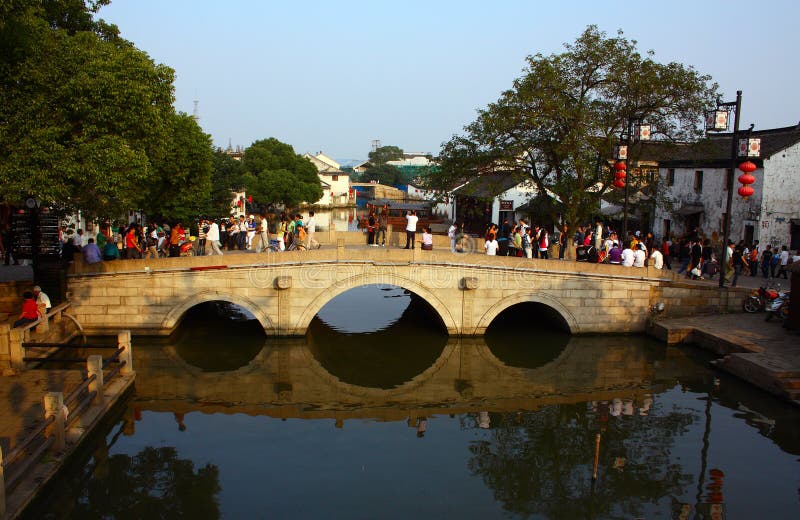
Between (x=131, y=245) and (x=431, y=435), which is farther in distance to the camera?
(x=131, y=245)

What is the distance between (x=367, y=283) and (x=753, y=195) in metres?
18.5

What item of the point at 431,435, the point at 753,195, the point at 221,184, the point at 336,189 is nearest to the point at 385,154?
the point at 336,189

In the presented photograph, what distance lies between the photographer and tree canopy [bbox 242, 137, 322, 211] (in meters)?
58.8

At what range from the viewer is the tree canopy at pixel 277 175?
5884 cm

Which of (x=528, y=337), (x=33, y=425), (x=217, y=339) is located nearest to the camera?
(x=33, y=425)

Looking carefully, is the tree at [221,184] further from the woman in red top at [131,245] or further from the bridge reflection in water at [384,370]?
the bridge reflection in water at [384,370]

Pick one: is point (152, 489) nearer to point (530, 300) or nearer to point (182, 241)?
point (182, 241)

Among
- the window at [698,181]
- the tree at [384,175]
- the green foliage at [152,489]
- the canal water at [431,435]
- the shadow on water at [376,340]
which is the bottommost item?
the green foliage at [152,489]

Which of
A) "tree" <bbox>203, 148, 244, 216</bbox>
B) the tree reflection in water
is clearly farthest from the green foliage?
"tree" <bbox>203, 148, 244, 216</bbox>

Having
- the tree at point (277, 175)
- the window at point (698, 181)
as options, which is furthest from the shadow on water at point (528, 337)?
the tree at point (277, 175)

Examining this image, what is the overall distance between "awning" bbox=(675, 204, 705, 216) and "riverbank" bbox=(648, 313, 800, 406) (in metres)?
11.6

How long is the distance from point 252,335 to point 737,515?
1580 cm

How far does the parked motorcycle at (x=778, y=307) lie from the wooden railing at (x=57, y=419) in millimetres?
19280

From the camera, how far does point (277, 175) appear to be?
59125 millimetres
